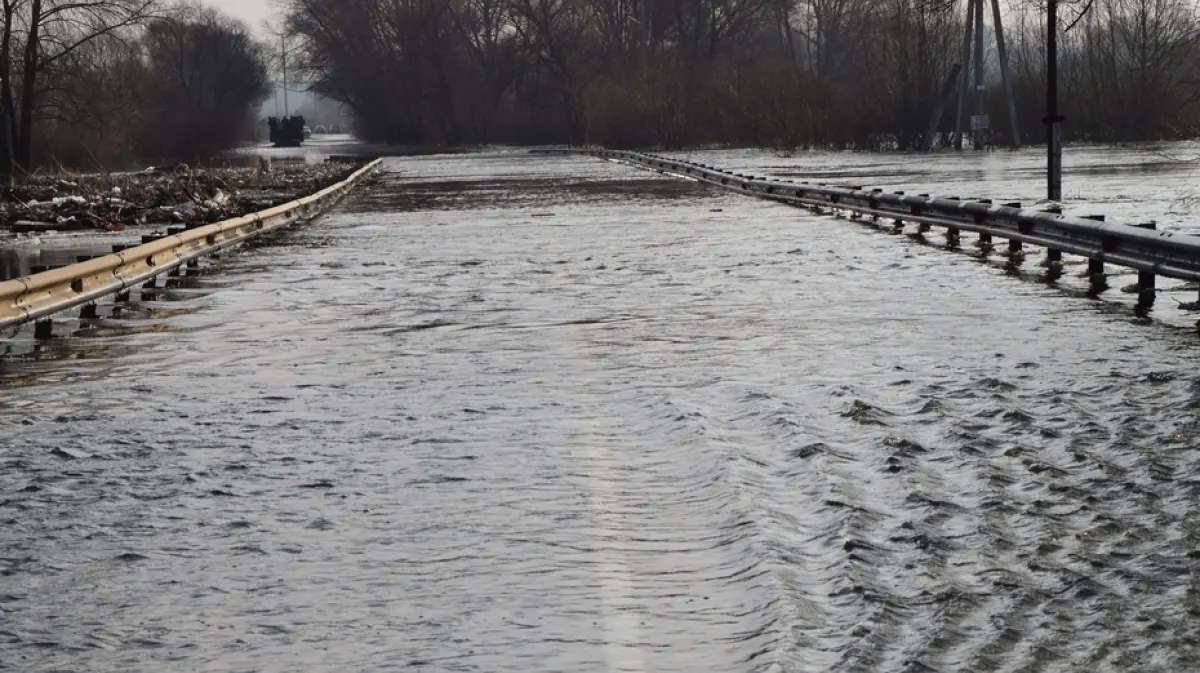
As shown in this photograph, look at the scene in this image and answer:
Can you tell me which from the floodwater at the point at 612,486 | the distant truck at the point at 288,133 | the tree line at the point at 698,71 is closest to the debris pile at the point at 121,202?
the floodwater at the point at 612,486

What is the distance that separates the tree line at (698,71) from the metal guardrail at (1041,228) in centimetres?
4091

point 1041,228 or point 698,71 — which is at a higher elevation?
point 698,71

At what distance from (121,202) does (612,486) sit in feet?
103

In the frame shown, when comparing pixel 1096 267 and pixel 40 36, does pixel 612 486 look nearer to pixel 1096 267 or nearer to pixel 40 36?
pixel 1096 267

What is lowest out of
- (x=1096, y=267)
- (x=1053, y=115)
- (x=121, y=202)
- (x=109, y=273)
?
(x=1096, y=267)

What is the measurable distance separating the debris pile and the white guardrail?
6536 millimetres

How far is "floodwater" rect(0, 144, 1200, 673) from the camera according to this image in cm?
561

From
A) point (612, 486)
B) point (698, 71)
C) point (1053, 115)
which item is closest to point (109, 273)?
point (612, 486)

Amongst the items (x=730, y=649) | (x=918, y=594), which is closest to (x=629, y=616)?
(x=730, y=649)

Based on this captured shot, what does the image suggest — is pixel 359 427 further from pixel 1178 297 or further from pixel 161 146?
pixel 161 146

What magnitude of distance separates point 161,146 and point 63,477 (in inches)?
4420

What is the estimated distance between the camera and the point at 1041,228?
1892cm

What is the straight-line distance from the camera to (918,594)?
6.00 metres

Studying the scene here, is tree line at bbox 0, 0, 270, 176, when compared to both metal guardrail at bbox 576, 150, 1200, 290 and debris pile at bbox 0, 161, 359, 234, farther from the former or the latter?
metal guardrail at bbox 576, 150, 1200, 290
